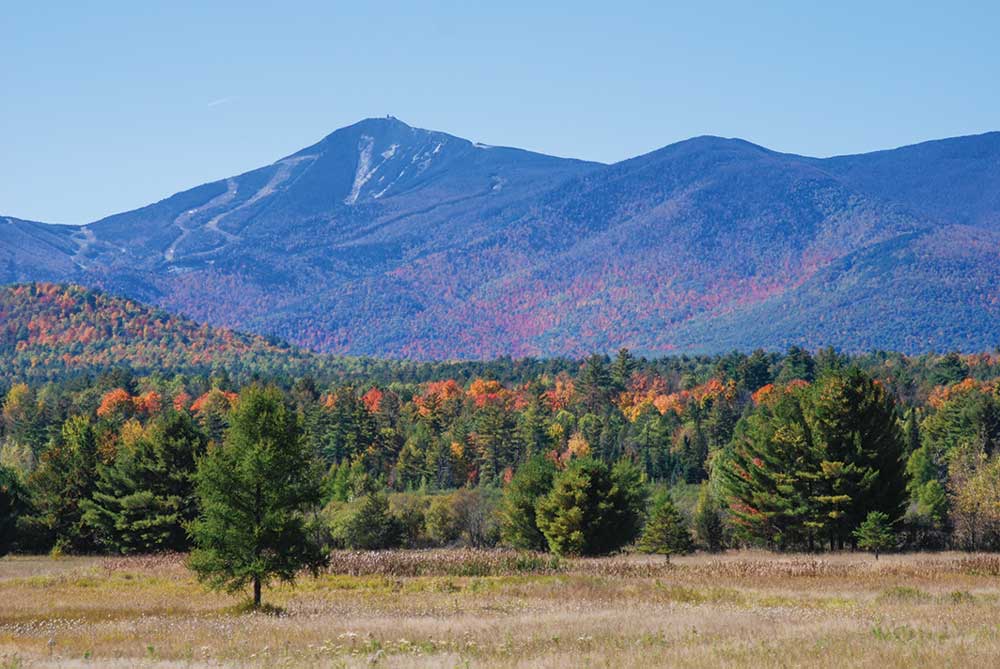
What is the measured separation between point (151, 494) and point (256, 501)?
33.4 meters

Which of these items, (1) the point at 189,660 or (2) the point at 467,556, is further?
(2) the point at 467,556

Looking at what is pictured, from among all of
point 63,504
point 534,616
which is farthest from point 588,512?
point 534,616

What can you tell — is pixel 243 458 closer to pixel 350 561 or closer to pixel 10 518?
pixel 350 561

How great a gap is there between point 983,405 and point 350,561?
3142 inches

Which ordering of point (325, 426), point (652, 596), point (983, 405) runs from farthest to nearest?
point (325, 426) < point (983, 405) < point (652, 596)

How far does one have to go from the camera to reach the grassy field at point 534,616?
93.0ft

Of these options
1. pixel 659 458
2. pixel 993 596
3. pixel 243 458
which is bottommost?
pixel 659 458

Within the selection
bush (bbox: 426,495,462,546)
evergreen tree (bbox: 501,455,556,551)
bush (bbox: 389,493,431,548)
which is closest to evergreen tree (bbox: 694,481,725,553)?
evergreen tree (bbox: 501,455,556,551)

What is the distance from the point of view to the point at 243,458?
145ft

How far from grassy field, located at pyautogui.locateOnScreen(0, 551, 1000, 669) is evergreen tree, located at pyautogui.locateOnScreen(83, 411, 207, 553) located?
13079 mm

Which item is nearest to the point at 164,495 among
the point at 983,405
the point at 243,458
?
the point at 243,458

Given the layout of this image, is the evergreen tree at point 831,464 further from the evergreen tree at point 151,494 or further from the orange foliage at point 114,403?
the orange foliage at point 114,403

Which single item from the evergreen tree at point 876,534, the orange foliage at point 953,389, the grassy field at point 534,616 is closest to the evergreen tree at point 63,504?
the grassy field at point 534,616

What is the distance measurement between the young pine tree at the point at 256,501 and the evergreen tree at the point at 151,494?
31.9m
